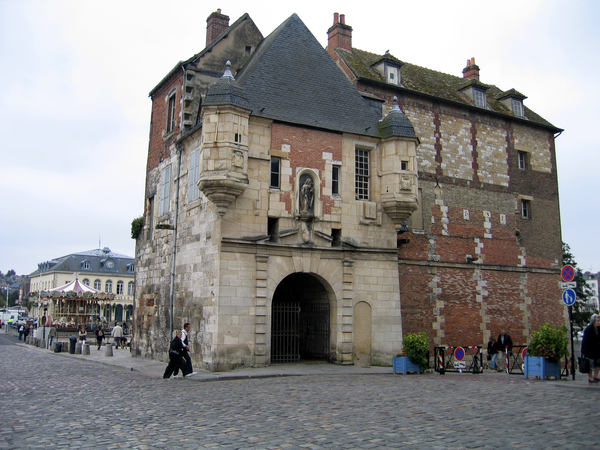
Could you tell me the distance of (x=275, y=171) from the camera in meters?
17.6

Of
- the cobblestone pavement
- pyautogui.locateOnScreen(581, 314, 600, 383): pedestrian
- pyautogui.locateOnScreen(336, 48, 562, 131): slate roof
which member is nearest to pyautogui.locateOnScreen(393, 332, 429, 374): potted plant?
the cobblestone pavement

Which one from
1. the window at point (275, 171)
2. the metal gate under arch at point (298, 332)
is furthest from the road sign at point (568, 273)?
the window at point (275, 171)

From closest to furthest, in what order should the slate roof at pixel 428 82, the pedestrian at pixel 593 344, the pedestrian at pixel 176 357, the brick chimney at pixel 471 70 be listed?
the pedestrian at pixel 593 344 < the pedestrian at pixel 176 357 < the slate roof at pixel 428 82 < the brick chimney at pixel 471 70

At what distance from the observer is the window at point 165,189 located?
21031mm

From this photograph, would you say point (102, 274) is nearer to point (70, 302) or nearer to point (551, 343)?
point (70, 302)

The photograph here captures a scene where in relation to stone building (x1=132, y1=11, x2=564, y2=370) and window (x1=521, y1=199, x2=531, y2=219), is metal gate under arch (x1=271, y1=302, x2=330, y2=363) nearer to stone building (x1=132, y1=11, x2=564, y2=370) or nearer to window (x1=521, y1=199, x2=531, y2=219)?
stone building (x1=132, y1=11, x2=564, y2=370)

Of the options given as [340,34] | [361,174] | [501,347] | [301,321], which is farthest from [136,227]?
[501,347]

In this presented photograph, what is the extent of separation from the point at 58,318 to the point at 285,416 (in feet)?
128

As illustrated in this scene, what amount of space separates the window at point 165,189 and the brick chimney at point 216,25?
6.53 m

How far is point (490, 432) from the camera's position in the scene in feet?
22.8

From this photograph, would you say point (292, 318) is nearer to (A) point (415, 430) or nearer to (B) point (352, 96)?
(B) point (352, 96)

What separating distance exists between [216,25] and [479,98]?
12802mm

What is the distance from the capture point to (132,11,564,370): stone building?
53.8 ft

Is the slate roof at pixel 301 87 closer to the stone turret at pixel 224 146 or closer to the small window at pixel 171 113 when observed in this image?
the stone turret at pixel 224 146
